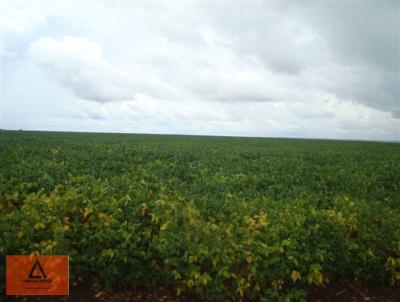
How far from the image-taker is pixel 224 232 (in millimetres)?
4078

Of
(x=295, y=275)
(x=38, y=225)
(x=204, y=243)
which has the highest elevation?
(x=38, y=225)

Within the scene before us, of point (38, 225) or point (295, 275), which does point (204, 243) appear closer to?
point (295, 275)

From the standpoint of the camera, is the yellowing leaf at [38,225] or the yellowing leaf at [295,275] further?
the yellowing leaf at [38,225]

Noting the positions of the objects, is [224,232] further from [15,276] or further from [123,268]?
[15,276]

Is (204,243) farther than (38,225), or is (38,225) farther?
(38,225)

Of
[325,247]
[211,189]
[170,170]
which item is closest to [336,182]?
[211,189]

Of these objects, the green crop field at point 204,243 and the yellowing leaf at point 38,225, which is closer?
the green crop field at point 204,243

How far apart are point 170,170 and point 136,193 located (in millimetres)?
5969

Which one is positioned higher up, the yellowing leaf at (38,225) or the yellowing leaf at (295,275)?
the yellowing leaf at (38,225)

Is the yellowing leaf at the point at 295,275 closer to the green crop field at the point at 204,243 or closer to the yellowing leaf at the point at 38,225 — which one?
the green crop field at the point at 204,243

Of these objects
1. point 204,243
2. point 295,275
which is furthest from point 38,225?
point 295,275

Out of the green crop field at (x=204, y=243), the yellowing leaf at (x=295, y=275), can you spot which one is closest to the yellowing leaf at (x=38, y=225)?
the green crop field at (x=204, y=243)

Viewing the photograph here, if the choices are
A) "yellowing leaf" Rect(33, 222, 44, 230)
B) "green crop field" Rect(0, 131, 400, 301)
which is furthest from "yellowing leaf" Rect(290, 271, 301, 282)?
"yellowing leaf" Rect(33, 222, 44, 230)

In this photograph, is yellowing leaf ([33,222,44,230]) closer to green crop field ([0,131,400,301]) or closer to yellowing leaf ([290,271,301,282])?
green crop field ([0,131,400,301])
